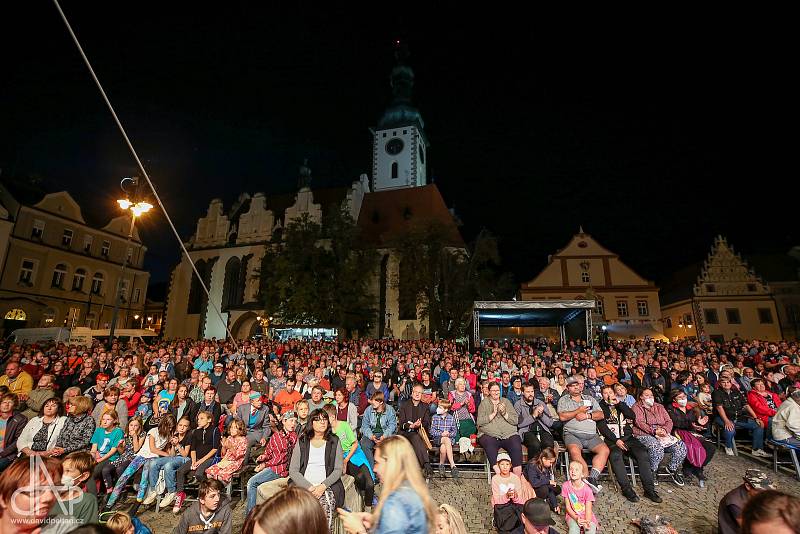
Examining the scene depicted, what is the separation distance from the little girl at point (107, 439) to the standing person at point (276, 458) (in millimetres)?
2319

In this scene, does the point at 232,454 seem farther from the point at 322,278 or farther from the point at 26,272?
the point at 26,272

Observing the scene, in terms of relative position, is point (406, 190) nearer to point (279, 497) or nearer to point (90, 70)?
point (90, 70)

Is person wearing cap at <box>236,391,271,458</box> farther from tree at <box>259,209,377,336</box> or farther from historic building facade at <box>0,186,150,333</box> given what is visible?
historic building facade at <box>0,186,150,333</box>

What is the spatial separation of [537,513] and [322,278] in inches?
911

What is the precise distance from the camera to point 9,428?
5.73 metres

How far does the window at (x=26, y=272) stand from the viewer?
87.4 ft

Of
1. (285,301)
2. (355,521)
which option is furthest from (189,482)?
(285,301)

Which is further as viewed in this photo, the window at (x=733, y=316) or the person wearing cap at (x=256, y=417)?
the window at (x=733, y=316)

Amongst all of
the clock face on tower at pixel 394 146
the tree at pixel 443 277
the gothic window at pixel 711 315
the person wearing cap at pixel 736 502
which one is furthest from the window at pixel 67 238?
the gothic window at pixel 711 315

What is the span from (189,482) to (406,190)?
32060 millimetres

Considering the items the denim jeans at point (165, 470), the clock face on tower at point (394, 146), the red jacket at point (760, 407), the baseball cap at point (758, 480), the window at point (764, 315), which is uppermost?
the clock face on tower at point (394, 146)

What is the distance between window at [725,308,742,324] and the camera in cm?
3098

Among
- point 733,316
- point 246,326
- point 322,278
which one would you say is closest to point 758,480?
point 322,278
